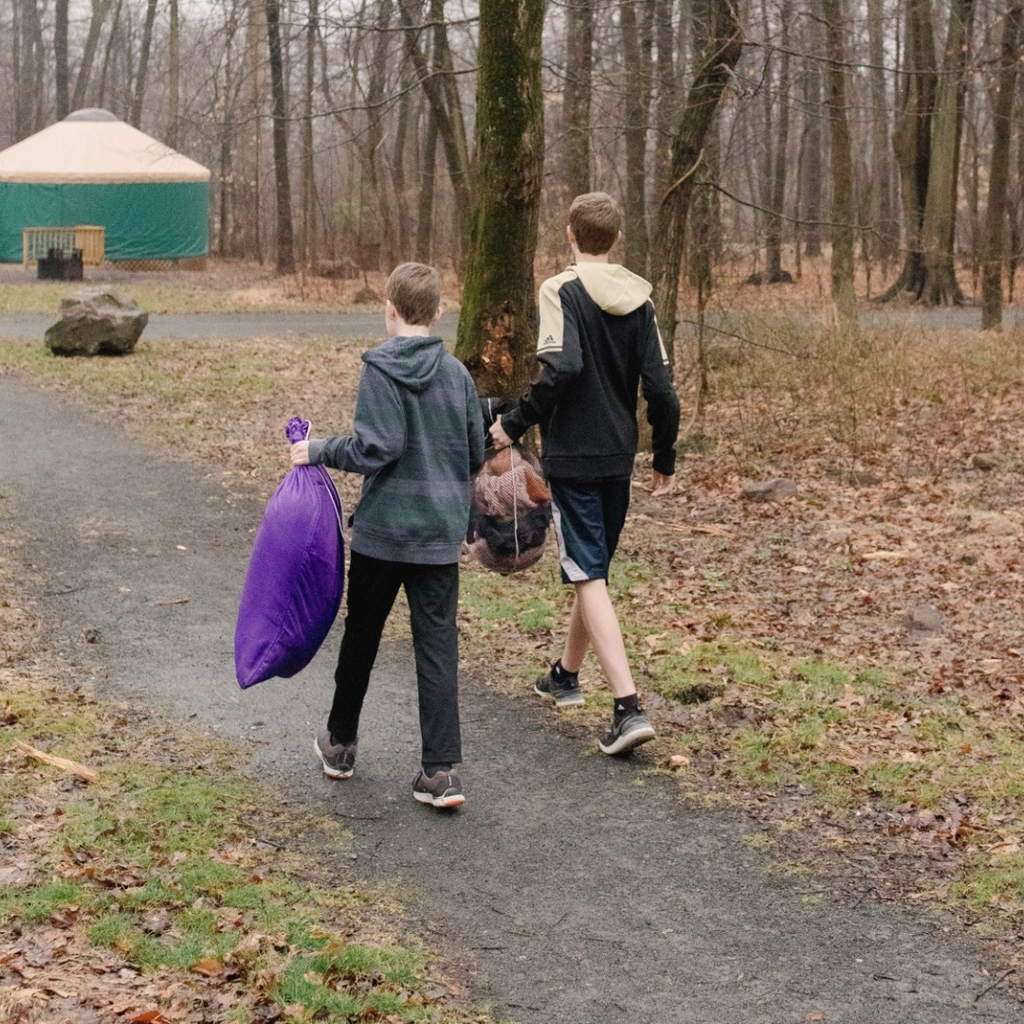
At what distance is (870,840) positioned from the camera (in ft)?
15.6

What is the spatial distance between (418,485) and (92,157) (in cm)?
3394

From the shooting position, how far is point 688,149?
11328 millimetres

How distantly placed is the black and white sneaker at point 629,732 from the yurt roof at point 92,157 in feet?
104

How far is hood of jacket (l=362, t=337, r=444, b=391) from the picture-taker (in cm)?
455

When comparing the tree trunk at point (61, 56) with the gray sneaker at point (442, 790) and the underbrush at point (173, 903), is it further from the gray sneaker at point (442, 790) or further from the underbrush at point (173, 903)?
the gray sneaker at point (442, 790)

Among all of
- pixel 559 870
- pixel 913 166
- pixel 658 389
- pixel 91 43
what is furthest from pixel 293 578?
pixel 91 43

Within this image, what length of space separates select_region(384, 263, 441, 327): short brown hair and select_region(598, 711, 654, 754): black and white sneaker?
5.62 ft

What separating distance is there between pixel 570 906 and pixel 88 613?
3992 mm

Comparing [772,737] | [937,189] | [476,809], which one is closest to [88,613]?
[476,809]

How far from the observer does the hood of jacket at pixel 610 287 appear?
199 inches

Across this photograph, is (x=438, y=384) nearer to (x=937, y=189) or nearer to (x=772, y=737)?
(x=772, y=737)

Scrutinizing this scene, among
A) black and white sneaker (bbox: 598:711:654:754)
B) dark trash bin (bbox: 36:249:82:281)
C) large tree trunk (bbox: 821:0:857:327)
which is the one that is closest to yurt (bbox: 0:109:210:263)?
dark trash bin (bbox: 36:249:82:281)

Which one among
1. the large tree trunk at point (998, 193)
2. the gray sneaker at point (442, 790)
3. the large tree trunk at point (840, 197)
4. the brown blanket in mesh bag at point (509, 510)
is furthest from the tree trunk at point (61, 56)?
the gray sneaker at point (442, 790)

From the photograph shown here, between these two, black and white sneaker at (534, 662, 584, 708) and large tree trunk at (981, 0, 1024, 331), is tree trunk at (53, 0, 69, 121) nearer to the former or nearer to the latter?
large tree trunk at (981, 0, 1024, 331)
